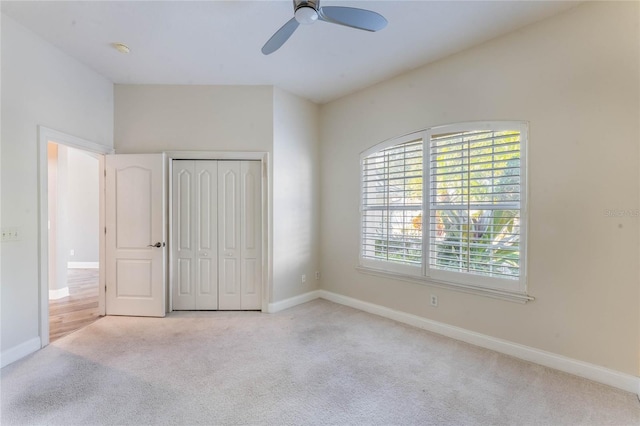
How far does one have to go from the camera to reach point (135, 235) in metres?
3.74

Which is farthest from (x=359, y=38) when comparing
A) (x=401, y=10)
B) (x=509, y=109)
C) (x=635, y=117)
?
(x=635, y=117)

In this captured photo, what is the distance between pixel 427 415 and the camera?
194cm

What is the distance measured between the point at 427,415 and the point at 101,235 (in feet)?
13.7

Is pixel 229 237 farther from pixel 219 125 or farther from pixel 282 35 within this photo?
pixel 282 35

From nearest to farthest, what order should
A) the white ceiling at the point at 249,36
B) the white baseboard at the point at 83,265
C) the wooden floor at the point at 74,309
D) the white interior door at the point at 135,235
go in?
1. the white ceiling at the point at 249,36
2. the wooden floor at the point at 74,309
3. the white interior door at the point at 135,235
4. the white baseboard at the point at 83,265

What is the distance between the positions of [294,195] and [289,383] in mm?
2550

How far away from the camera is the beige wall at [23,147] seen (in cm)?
258

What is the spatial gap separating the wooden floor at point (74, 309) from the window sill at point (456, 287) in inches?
140

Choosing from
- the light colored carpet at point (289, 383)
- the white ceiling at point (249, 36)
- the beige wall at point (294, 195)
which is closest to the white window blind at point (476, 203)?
the light colored carpet at point (289, 383)

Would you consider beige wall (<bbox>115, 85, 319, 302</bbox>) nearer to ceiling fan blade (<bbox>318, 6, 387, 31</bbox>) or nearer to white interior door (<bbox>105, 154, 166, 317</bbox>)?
white interior door (<bbox>105, 154, 166, 317</bbox>)

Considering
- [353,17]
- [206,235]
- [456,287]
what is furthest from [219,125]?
[456,287]

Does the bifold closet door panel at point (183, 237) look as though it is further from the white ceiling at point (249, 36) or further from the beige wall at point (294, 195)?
the white ceiling at point (249, 36)

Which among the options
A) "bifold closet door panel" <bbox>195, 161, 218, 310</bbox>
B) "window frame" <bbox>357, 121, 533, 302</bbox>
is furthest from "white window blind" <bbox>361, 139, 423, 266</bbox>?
"bifold closet door panel" <bbox>195, 161, 218, 310</bbox>

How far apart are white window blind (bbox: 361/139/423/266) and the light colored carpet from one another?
983mm
